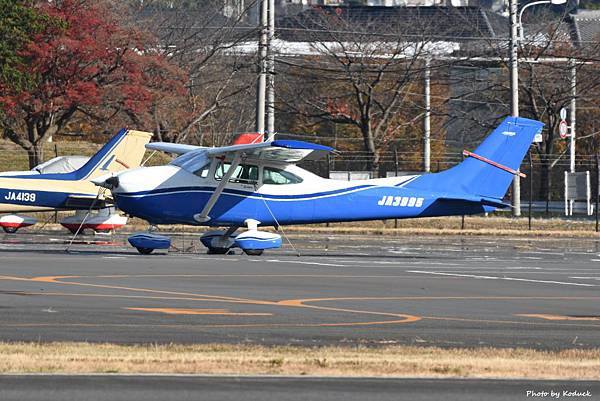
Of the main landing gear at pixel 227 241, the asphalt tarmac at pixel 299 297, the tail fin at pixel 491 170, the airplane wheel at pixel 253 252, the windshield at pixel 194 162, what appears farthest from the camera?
the tail fin at pixel 491 170

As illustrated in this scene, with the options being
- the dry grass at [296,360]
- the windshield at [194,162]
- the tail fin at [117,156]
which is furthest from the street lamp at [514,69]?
the dry grass at [296,360]

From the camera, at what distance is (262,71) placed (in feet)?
120

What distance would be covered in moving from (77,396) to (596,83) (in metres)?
43.9

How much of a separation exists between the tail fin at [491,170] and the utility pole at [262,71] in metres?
11.7

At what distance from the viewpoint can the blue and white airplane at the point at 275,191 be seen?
2370cm

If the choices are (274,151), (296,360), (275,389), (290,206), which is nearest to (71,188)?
(290,206)

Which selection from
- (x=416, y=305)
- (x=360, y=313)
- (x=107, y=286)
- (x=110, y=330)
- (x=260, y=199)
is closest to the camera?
(x=110, y=330)

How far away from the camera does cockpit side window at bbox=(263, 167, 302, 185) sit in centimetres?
2453

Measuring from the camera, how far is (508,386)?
9492 millimetres

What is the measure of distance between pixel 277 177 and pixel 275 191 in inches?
11.5

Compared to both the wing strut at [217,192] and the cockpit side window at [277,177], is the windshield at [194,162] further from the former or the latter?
the cockpit side window at [277,177]

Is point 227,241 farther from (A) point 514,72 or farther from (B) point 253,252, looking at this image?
(A) point 514,72

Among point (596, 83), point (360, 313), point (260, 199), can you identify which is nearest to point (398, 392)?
point (360, 313)

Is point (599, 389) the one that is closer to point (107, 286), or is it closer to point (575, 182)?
point (107, 286)
